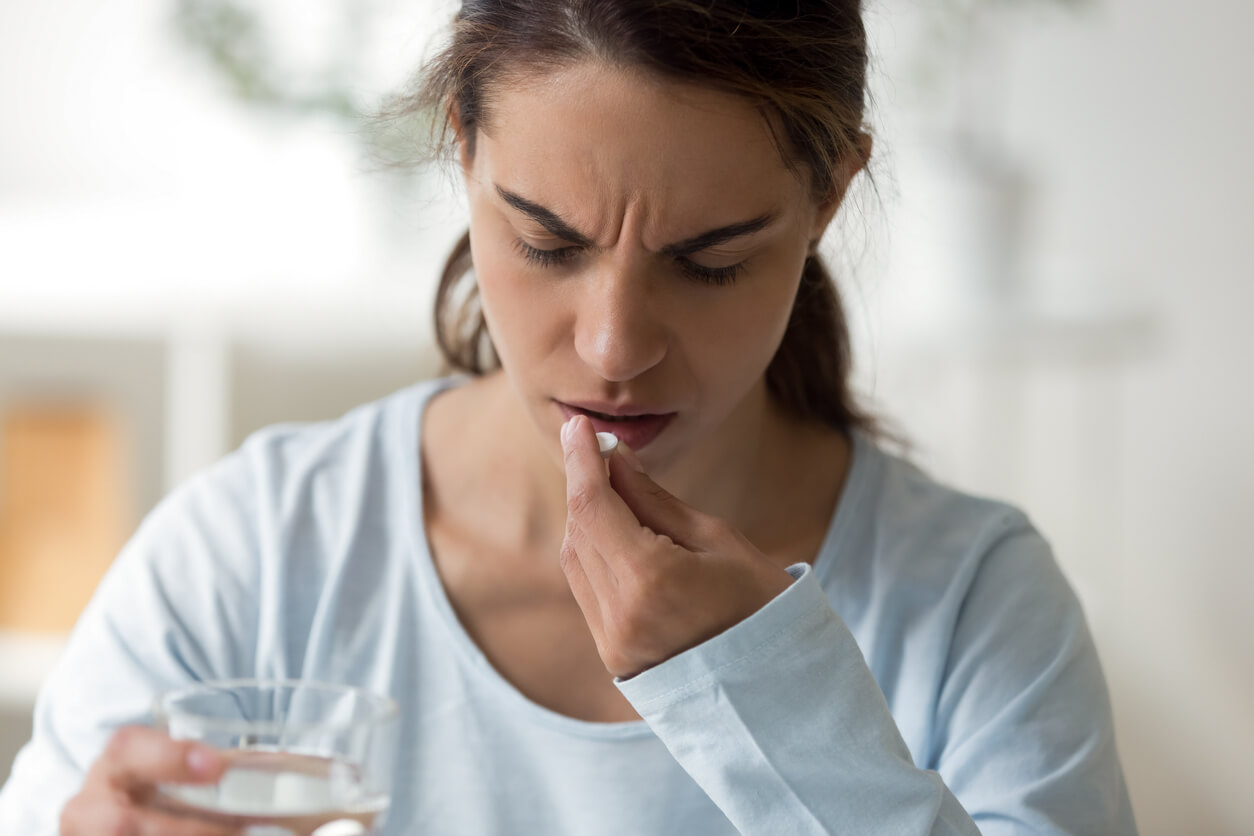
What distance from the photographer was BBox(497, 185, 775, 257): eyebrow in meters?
0.91

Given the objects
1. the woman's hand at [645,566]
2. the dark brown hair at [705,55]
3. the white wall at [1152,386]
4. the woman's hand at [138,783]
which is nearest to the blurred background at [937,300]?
the white wall at [1152,386]

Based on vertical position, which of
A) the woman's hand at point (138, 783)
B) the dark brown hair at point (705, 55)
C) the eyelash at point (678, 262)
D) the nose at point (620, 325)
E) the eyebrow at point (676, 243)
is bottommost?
the woman's hand at point (138, 783)

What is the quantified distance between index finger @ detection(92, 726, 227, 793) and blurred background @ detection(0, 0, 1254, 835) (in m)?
1.03

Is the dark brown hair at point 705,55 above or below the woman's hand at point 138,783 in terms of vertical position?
above

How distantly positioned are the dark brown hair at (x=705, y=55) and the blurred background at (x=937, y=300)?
2.06 ft

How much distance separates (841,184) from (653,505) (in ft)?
1.04

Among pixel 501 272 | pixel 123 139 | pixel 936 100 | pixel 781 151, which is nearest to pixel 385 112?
pixel 501 272

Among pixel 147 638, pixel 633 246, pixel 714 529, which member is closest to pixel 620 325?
pixel 633 246

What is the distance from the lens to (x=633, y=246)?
0.90 meters

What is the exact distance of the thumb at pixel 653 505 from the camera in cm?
92

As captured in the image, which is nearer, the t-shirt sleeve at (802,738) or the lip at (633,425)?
the t-shirt sleeve at (802,738)

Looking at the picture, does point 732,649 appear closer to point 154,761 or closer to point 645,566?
point 645,566

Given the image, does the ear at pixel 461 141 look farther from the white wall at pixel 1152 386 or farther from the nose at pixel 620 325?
the white wall at pixel 1152 386

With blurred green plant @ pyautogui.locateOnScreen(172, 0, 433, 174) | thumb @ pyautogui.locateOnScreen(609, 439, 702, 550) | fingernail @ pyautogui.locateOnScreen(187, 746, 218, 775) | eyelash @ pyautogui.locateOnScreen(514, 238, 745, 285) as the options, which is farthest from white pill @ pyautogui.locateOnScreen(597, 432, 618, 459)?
blurred green plant @ pyautogui.locateOnScreen(172, 0, 433, 174)
